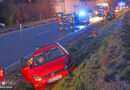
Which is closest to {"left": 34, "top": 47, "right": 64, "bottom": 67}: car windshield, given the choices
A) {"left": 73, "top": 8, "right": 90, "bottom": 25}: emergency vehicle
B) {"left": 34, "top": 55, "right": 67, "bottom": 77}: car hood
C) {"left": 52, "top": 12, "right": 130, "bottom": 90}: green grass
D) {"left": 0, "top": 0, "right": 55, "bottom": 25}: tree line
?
{"left": 34, "top": 55, "right": 67, "bottom": 77}: car hood

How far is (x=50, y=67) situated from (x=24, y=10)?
108 feet

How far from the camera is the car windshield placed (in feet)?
26.4

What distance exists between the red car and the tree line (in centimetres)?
2749

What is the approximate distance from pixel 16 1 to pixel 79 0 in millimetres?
28552

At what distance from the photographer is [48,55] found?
8.30 m

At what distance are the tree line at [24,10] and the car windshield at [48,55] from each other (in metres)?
27.4

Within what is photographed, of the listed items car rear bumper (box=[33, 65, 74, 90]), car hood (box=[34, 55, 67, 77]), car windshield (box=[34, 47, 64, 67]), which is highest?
car windshield (box=[34, 47, 64, 67])

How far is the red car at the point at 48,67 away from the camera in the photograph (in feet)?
23.4

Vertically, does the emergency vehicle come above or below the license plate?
above

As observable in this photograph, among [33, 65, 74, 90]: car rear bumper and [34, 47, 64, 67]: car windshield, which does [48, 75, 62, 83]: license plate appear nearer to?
[33, 65, 74, 90]: car rear bumper

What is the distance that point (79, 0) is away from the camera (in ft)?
219

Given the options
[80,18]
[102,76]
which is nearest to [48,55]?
[102,76]

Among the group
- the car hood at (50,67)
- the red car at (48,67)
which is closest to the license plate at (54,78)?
the red car at (48,67)

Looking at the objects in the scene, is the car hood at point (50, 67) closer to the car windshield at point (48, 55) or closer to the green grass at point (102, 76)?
the car windshield at point (48, 55)
